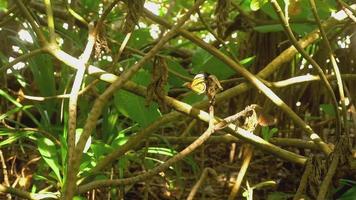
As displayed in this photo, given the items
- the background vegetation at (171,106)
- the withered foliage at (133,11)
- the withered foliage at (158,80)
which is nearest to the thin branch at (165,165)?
the background vegetation at (171,106)

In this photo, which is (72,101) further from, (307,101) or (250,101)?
(307,101)

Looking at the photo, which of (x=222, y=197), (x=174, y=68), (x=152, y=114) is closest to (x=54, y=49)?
(x=152, y=114)

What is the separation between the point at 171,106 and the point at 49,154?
40 centimetres

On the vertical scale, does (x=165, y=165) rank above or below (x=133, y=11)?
below

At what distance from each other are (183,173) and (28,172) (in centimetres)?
62

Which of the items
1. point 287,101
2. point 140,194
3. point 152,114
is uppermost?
point 287,101

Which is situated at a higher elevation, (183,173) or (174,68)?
(174,68)

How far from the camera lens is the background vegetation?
108 cm

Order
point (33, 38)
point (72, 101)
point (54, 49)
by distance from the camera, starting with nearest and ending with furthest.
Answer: point (72, 101) < point (54, 49) < point (33, 38)

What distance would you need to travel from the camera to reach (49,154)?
139 centimetres

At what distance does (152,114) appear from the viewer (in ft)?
4.68

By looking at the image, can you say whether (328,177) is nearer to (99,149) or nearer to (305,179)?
(305,179)

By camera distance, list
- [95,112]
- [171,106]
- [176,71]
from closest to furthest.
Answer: [95,112]
[171,106]
[176,71]

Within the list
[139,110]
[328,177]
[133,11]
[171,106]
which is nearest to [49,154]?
[139,110]
